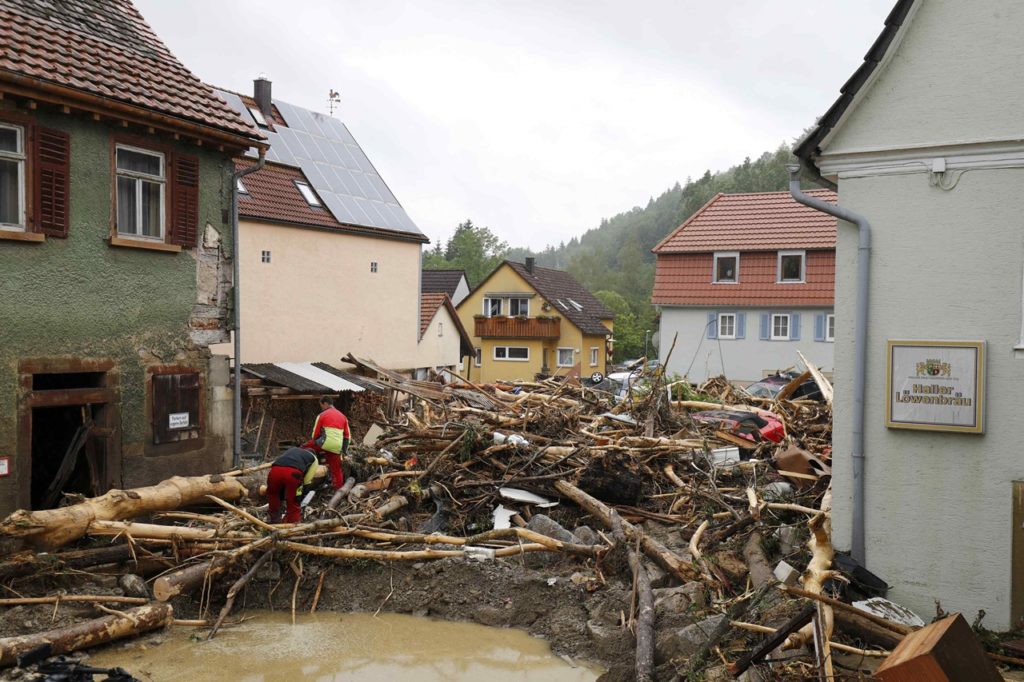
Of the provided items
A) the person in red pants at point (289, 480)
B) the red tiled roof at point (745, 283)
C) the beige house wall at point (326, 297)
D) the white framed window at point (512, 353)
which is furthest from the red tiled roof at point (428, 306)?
the person in red pants at point (289, 480)

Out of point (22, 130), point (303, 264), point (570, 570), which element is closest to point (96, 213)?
point (22, 130)

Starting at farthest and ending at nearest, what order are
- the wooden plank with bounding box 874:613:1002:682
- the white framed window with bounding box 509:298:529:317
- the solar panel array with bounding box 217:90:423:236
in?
the white framed window with bounding box 509:298:529:317
the solar panel array with bounding box 217:90:423:236
the wooden plank with bounding box 874:613:1002:682

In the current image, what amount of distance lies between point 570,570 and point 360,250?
685 inches

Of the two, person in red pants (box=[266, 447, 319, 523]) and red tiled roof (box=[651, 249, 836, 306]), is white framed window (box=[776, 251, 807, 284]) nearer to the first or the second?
red tiled roof (box=[651, 249, 836, 306])

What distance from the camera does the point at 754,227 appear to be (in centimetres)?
3281

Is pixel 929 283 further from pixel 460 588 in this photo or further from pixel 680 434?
pixel 680 434

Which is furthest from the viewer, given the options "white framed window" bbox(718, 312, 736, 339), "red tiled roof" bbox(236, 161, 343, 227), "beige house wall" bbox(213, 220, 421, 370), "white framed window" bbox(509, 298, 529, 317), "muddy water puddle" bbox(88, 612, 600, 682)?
"white framed window" bbox(509, 298, 529, 317)

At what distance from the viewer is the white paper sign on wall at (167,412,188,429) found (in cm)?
1253

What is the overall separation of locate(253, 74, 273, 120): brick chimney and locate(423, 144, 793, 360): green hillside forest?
27.9m

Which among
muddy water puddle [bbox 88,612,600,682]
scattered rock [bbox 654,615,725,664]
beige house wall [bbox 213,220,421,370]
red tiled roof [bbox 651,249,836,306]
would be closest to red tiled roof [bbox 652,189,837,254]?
red tiled roof [bbox 651,249,836,306]

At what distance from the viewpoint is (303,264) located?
78.4ft

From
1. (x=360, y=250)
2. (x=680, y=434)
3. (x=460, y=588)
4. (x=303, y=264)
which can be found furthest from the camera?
(x=360, y=250)

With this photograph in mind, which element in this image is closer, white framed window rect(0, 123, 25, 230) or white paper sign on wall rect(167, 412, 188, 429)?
white framed window rect(0, 123, 25, 230)

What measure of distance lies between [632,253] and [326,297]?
86.1 metres
